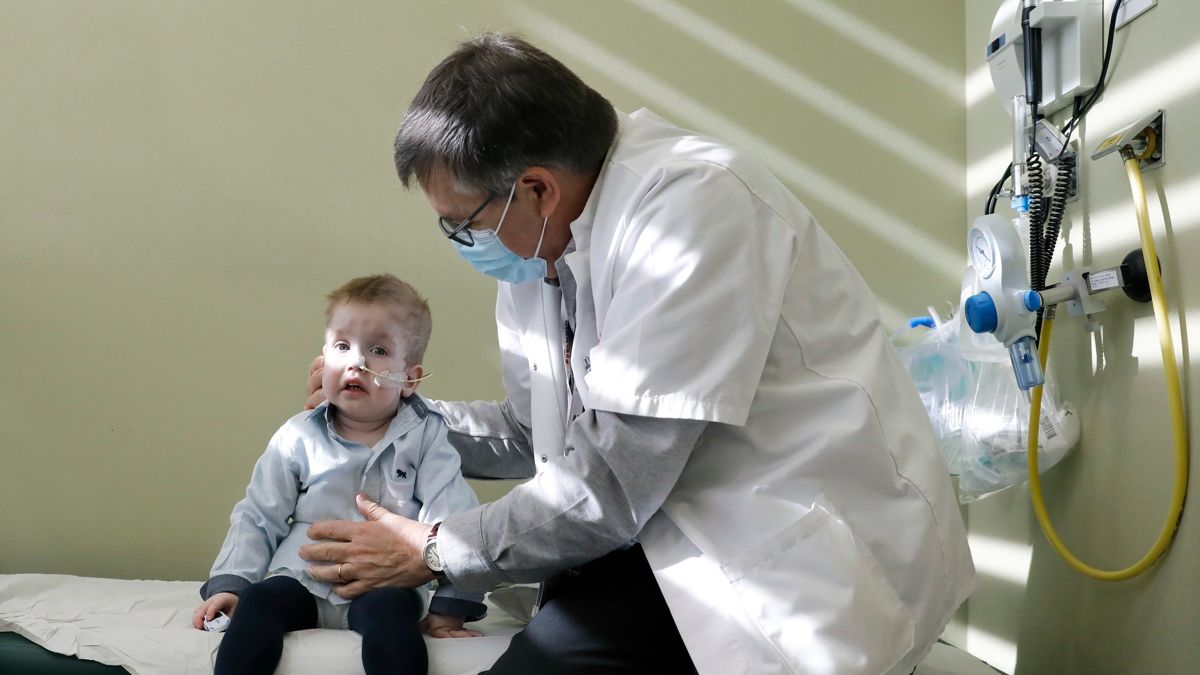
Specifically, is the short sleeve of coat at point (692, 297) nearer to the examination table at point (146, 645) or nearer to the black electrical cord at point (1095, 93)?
the examination table at point (146, 645)

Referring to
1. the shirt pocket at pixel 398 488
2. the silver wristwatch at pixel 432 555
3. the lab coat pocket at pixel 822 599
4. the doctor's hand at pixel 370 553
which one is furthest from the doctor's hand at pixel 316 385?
the lab coat pocket at pixel 822 599

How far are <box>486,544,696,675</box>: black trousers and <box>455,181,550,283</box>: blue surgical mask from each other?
51 centimetres

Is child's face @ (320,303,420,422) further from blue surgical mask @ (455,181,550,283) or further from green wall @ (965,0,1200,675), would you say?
green wall @ (965,0,1200,675)

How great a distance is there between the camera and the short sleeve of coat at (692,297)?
1.29 m

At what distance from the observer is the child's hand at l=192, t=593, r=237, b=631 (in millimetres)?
1692

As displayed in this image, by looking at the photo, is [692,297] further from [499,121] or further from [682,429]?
[499,121]

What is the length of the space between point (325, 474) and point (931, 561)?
109 centimetres

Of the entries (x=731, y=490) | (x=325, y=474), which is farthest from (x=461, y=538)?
(x=325, y=474)

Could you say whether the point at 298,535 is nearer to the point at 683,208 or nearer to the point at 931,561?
the point at 683,208

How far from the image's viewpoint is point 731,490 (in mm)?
1356

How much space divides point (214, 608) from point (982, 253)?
1604 mm

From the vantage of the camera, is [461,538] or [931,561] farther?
[461,538]

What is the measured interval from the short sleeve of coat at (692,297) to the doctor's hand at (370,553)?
0.43 metres

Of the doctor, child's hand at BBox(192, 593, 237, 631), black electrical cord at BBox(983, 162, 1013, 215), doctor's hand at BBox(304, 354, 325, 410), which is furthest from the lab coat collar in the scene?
black electrical cord at BBox(983, 162, 1013, 215)
